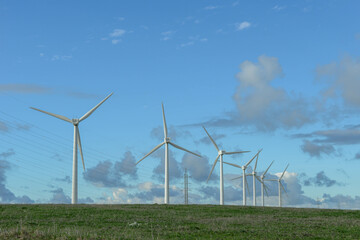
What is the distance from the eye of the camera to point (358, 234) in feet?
132

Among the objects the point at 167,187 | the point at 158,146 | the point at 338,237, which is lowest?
the point at 338,237

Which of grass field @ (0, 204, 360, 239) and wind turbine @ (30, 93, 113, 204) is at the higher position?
wind turbine @ (30, 93, 113, 204)

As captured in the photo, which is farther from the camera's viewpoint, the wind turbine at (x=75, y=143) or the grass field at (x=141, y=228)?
the wind turbine at (x=75, y=143)

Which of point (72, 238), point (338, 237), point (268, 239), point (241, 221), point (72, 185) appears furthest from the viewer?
point (72, 185)

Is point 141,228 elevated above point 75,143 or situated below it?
below

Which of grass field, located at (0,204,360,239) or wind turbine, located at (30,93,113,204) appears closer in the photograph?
grass field, located at (0,204,360,239)

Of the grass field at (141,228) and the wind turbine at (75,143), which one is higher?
the wind turbine at (75,143)

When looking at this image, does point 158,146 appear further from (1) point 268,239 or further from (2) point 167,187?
(1) point 268,239

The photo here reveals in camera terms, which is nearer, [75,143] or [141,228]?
[141,228]

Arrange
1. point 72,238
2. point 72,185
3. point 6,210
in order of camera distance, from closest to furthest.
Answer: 1. point 72,238
2. point 6,210
3. point 72,185

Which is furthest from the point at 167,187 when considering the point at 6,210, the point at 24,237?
the point at 24,237

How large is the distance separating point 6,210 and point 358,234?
42660 mm

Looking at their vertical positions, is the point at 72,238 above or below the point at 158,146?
below

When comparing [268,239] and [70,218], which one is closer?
[268,239]
